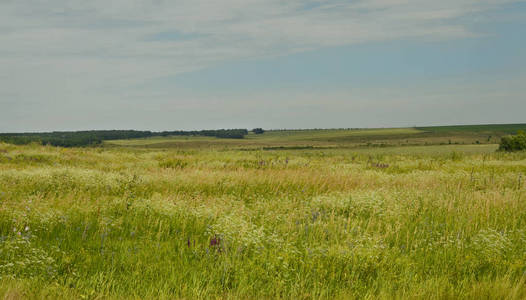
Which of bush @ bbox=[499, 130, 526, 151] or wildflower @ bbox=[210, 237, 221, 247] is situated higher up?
bush @ bbox=[499, 130, 526, 151]

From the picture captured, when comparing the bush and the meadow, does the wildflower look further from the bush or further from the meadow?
the bush

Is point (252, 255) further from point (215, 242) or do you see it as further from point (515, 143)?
point (515, 143)

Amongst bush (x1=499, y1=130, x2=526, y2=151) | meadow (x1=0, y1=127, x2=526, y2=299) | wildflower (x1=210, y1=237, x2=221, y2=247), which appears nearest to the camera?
meadow (x1=0, y1=127, x2=526, y2=299)

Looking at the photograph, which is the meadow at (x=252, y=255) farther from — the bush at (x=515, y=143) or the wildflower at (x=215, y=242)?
the bush at (x=515, y=143)

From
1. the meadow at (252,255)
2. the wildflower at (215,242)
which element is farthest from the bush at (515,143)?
the wildflower at (215,242)

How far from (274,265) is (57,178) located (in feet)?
33.8

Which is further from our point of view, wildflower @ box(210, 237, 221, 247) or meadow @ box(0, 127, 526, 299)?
wildflower @ box(210, 237, 221, 247)

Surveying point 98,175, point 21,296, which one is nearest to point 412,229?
point 21,296

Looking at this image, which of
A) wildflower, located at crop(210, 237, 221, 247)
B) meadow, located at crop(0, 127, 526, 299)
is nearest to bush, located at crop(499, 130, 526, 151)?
meadow, located at crop(0, 127, 526, 299)

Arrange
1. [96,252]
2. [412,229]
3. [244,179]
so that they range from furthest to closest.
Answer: [244,179], [412,229], [96,252]

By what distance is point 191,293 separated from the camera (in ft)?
13.1

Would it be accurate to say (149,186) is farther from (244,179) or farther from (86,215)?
(86,215)

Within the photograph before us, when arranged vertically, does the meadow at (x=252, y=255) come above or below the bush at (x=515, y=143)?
below

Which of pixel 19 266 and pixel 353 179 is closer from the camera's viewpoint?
pixel 19 266
